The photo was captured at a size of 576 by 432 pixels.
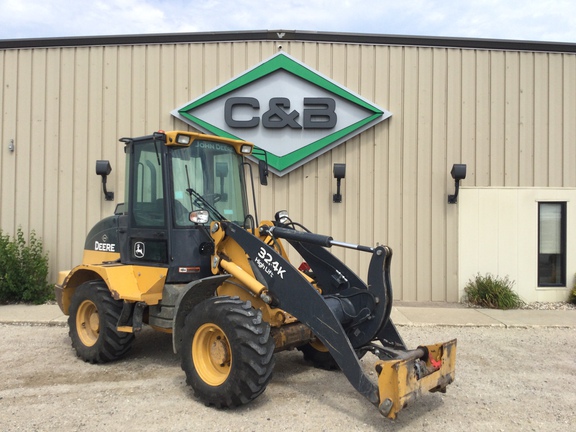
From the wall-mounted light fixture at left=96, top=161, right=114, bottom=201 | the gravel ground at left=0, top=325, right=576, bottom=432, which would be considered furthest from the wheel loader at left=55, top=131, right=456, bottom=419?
the wall-mounted light fixture at left=96, top=161, right=114, bottom=201

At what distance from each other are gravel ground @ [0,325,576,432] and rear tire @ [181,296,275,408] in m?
0.21

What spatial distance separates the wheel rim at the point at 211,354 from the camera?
4.21 metres

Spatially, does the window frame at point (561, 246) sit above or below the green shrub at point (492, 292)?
above

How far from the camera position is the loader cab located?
5.00 m

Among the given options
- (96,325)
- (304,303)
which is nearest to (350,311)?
(304,303)

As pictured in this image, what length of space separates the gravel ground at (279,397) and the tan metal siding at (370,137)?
3.51 meters

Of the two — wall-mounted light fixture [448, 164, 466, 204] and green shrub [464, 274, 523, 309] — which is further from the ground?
wall-mounted light fixture [448, 164, 466, 204]

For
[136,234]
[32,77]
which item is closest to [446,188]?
[136,234]

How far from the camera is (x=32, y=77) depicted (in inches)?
383

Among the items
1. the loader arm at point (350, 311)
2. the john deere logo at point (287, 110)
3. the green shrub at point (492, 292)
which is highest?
the john deere logo at point (287, 110)

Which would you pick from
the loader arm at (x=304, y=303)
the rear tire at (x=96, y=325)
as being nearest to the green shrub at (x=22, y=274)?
the rear tire at (x=96, y=325)

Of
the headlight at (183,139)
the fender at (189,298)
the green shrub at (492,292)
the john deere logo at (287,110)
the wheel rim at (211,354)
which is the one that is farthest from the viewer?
the john deere logo at (287,110)

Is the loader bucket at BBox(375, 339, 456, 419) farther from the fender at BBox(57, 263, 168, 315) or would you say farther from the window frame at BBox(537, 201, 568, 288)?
the window frame at BBox(537, 201, 568, 288)

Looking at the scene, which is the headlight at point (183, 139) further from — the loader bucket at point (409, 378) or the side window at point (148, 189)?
the loader bucket at point (409, 378)
